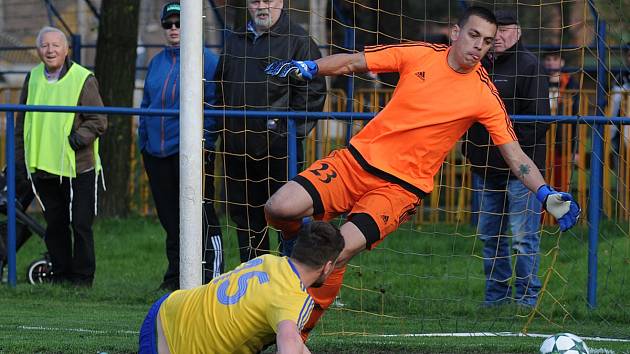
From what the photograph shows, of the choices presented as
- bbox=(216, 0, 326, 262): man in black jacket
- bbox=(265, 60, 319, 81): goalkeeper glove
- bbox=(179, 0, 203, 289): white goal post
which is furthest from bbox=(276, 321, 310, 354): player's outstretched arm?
bbox=(216, 0, 326, 262): man in black jacket

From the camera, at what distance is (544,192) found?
265 inches

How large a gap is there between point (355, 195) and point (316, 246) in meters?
1.62

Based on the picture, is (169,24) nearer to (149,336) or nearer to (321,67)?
(321,67)

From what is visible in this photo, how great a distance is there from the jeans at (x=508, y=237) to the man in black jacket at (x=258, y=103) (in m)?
1.54

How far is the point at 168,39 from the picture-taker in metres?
9.43

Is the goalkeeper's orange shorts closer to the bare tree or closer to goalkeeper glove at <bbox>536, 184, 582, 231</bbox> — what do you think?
goalkeeper glove at <bbox>536, 184, 582, 231</bbox>

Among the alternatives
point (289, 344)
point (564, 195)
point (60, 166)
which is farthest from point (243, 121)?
point (289, 344)

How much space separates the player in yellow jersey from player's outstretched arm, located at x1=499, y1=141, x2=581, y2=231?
1.77 meters

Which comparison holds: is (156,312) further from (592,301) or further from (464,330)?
(592,301)

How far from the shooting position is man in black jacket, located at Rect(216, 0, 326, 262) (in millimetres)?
8688

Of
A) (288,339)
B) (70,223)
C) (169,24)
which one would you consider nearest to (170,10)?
(169,24)

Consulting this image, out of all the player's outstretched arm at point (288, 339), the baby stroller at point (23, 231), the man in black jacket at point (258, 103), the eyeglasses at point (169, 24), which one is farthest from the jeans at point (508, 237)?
the player's outstretched arm at point (288, 339)

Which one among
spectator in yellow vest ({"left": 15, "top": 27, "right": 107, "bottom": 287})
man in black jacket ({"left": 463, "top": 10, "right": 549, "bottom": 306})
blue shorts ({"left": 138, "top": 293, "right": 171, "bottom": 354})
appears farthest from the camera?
spectator in yellow vest ({"left": 15, "top": 27, "right": 107, "bottom": 287})

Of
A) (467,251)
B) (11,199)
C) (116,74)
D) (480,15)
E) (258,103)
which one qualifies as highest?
(116,74)
